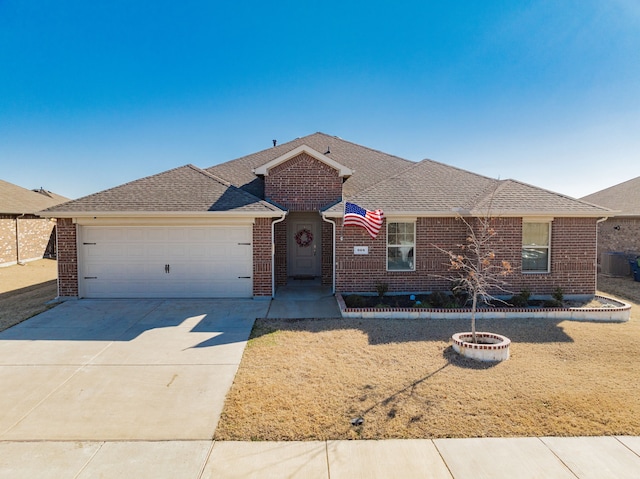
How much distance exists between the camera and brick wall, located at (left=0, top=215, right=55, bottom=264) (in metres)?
18.3

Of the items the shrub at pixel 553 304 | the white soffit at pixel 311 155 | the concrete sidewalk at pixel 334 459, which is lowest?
the concrete sidewalk at pixel 334 459

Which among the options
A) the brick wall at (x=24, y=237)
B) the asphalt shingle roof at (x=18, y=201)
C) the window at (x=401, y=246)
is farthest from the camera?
the asphalt shingle roof at (x=18, y=201)

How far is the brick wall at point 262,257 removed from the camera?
1043cm

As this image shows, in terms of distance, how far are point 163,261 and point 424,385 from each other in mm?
8282

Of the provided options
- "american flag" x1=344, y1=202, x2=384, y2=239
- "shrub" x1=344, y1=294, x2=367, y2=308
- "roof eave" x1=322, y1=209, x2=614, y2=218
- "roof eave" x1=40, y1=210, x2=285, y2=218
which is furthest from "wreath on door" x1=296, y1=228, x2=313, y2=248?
"shrub" x1=344, y1=294, x2=367, y2=308

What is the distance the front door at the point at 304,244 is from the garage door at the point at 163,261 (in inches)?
109

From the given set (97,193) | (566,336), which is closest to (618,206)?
(566,336)

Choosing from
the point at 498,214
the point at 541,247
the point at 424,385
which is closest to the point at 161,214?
the point at 424,385

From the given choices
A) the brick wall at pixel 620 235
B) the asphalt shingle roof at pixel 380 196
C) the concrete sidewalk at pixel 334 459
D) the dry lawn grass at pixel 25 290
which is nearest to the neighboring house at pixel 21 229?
the dry lawn grass at pixel 25 290

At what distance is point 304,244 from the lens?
13.2 m

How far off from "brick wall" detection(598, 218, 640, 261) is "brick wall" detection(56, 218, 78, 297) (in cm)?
2187

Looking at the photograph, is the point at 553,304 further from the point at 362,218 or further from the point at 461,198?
the point at 362,218

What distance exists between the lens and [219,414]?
453 cm

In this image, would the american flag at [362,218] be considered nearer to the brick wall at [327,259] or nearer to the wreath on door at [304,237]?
the brick wall at [327,259]
